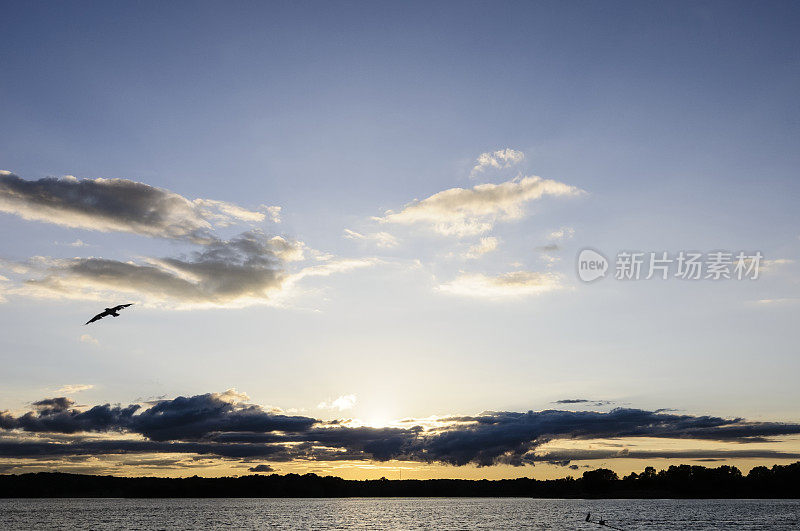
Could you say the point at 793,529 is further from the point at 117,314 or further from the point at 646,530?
the point at 117,314

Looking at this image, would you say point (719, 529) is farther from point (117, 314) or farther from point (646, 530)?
point (117, 314)

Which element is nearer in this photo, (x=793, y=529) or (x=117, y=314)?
(x=117, y=314)

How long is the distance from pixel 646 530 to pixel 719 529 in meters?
20.6

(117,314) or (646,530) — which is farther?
(646,530)

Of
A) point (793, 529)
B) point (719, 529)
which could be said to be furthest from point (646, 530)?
point (793, 529)

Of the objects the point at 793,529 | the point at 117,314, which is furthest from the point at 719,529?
the point at 117,314

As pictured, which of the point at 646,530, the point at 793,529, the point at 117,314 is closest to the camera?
the point at 117,314

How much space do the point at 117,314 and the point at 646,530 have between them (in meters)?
182

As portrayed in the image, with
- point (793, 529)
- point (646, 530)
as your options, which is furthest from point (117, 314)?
point (793, 529)

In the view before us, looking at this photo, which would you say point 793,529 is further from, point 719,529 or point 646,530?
point 646,530

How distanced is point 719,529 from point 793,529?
19.4 m

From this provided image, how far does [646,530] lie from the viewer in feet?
650

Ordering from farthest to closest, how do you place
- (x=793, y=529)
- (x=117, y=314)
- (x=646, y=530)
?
(x=646, y=530) < (x=793, y=529) < (x=117, y=314)

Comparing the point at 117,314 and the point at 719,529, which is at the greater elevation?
the point at 117,314
